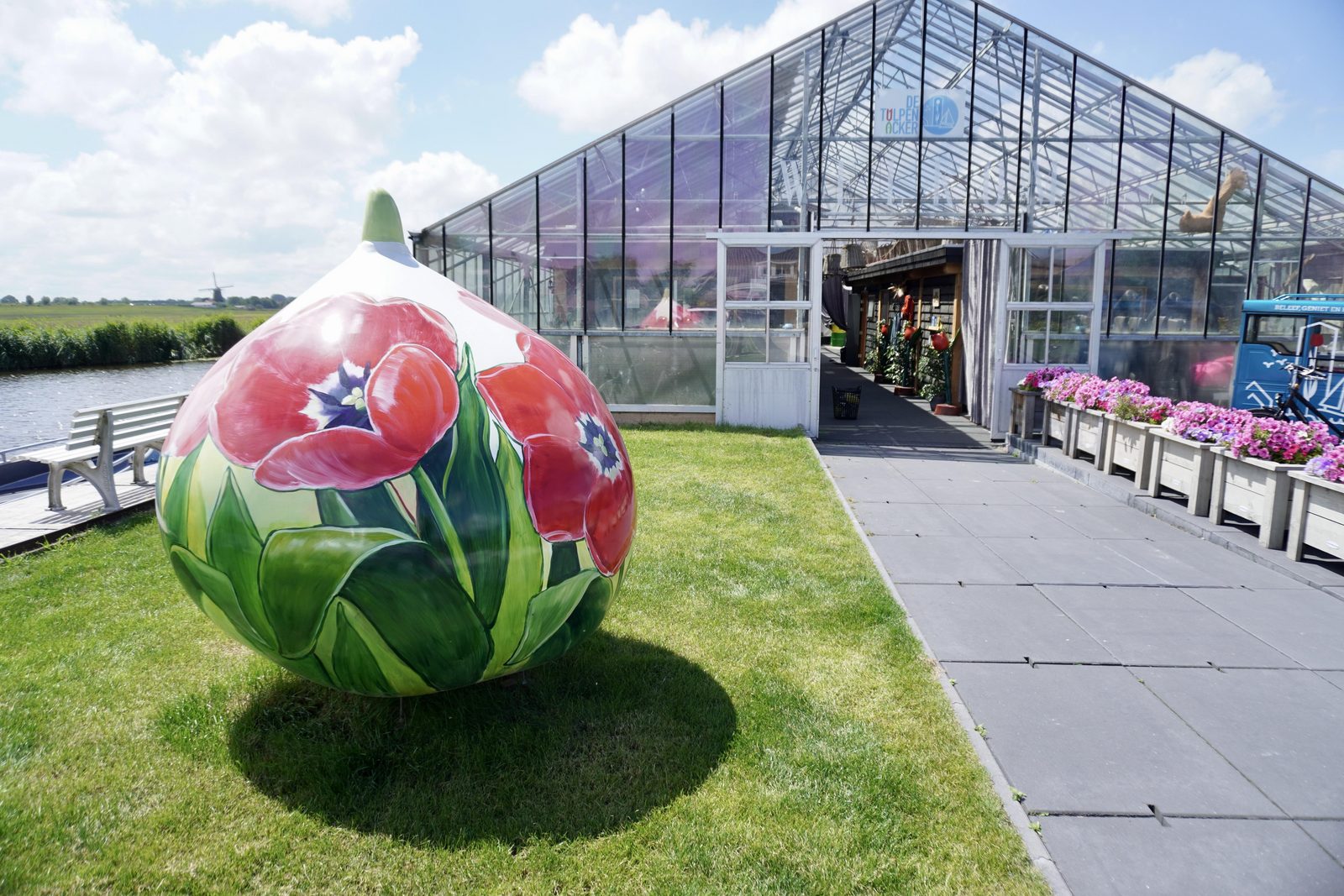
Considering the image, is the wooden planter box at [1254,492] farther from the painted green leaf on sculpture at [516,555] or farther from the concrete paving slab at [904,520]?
the painted green leaf on sculpture at [516,555]

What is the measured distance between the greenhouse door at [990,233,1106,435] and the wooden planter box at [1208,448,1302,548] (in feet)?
17.0

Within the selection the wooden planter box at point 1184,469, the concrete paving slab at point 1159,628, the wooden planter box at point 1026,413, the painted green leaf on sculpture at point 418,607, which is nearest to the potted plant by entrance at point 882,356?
the wooden planter box at point 1026,413

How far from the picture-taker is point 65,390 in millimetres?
23906

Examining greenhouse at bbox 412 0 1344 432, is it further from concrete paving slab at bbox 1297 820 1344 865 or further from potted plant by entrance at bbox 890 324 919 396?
concrete paving slab at bbox 1297 820 1344 865

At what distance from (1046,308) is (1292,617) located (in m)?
7.68

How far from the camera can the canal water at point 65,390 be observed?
642 inches

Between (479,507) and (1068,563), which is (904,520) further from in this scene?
(479,507)

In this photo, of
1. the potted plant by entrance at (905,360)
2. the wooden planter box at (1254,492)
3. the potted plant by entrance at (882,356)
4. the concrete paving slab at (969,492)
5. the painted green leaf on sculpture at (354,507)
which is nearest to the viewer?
the painted green leaf on sculpture at (354,507)

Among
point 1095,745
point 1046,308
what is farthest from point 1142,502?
point 1095,745

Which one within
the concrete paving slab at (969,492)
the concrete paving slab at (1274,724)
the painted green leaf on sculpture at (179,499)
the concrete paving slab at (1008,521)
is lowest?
the concrete paving slab at (1274,724)

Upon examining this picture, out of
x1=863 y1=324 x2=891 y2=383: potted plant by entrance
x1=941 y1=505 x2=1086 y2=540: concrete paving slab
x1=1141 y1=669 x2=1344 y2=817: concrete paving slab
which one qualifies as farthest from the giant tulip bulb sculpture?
x1=863 y1=324 x2=891 y2=383: potted plant by entrance

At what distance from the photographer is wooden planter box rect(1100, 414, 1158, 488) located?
827 cm

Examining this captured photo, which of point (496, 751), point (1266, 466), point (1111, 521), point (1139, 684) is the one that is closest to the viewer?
point (496, 751)

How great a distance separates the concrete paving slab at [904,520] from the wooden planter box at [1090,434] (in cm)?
262
